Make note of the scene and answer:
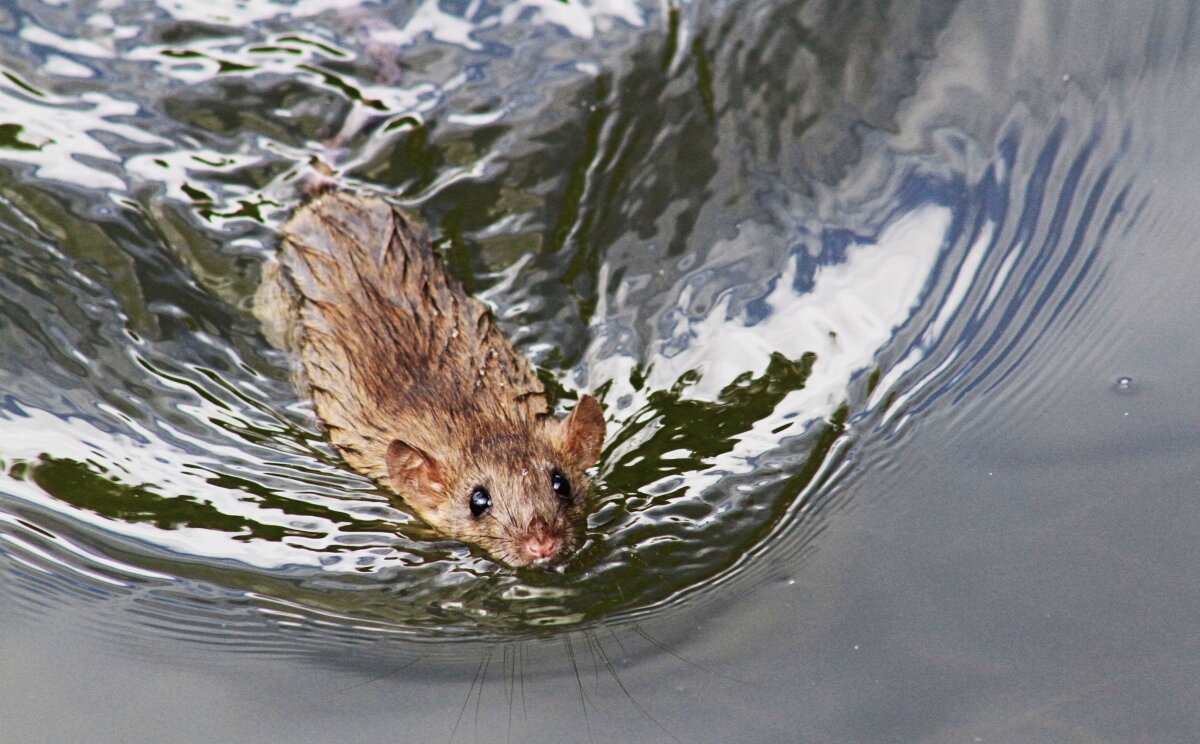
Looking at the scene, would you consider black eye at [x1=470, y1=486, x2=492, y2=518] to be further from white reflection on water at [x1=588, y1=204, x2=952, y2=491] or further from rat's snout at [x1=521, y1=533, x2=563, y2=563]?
white reflection on water at [x1=588, y1=204, x2=952, y2=491]

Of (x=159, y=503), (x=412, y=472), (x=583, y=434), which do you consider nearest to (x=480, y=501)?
(x=412, y=472)

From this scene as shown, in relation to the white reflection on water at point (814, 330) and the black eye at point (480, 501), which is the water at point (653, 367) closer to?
the white reflection on water at point (814, 330)

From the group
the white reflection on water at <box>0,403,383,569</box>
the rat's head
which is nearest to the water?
the white reflection on water at <box>0,403,383,569</box>

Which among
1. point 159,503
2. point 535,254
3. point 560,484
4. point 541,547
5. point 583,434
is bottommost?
point 541,547

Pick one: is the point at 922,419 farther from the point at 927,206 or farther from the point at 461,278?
the point at 461,278

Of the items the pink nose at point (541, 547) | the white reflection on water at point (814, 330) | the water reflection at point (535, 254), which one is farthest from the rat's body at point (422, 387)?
the white reflection on water at point (814, 330)

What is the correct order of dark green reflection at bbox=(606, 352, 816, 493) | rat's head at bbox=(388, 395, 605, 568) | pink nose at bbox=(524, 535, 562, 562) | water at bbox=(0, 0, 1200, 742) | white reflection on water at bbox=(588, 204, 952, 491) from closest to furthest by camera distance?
1. water at bbox=(0, 0, 1200, 742)
2. pink nose at bbox=(524, 535, 562, 562)
3. rat's head at bbox=(388, 395, 605, 568)
4. dark green reflection at bbox=(606, 352, 816, 493)
5. white reflection on water at bbox=(588, 204, 952, 491)

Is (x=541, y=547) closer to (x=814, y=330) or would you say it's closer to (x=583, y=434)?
(x=583, y=434)
